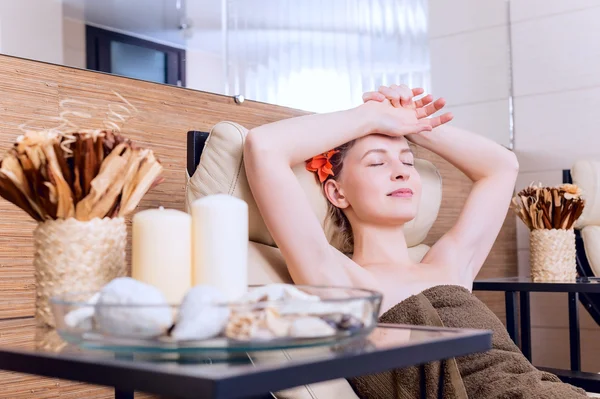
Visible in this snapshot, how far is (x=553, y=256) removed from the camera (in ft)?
7.07

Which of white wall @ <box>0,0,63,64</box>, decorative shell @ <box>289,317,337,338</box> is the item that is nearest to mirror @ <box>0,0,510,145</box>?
white wall @ <box>0,0,63,64</box>

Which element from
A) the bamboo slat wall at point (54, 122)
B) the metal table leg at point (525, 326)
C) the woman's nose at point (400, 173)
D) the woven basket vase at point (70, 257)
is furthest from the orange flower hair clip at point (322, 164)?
the metal table leg at point (525, 326)

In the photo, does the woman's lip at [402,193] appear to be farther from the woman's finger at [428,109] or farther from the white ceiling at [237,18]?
the white ceiling at [237,18]

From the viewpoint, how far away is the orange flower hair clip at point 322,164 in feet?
5.42

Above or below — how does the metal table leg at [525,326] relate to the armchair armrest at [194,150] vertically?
below

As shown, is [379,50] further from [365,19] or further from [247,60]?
[247,60]

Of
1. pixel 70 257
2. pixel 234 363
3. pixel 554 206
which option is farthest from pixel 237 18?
pixel 234 363

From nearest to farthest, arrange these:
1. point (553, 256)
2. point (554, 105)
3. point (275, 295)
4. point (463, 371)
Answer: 1. point (275, 295)
2. point (463, 371)
3. point (553, 256)
4. point (554, 105)

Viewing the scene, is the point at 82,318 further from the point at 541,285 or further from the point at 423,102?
the point at 541,285

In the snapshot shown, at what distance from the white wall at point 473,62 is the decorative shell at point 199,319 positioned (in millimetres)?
2807

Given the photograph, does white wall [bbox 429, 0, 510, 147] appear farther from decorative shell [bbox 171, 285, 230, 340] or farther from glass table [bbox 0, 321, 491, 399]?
decorative shell [bbox 171, 285, 230, 340]

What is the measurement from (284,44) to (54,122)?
924 millimetres

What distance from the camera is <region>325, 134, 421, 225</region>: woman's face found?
1601 mm

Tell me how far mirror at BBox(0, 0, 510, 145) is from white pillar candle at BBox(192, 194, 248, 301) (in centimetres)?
82
